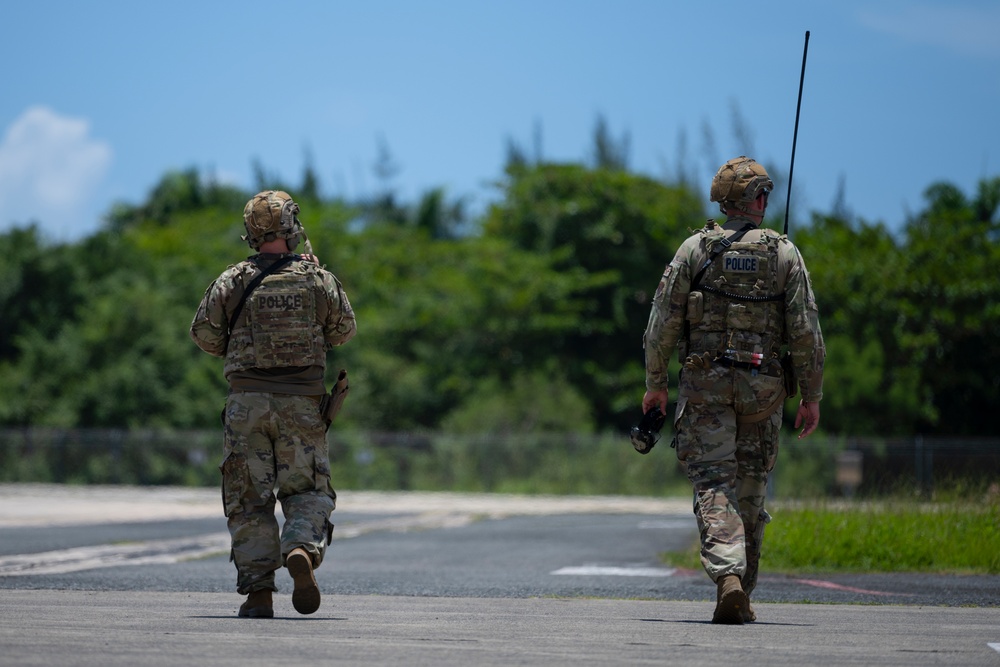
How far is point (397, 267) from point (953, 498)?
131 ft

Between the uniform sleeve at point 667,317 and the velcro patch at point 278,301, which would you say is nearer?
the velcro patch at point 278,301

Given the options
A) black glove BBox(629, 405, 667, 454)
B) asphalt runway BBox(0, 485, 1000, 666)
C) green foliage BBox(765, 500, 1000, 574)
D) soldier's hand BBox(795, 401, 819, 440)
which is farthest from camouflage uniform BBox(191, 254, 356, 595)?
green foliage BBox(765, 500, 1000, 574)

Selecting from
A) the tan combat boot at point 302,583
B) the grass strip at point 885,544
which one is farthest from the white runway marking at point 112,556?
the grass strip at point 885,544

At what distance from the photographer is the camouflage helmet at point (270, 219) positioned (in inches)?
273

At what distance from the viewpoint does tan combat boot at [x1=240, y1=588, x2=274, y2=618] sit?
6.51 meters

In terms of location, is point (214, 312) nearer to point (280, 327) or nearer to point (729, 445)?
point (280, 327)

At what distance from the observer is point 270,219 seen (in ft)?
22.7

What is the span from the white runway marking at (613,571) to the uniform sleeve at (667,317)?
369cm

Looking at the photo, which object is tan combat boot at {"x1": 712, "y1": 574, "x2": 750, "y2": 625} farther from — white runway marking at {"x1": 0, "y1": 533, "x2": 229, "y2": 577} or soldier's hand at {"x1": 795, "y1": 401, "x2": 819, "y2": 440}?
white runway marking at {"x1": 0, "y1": 533, "x2": 229, "y2": 577}

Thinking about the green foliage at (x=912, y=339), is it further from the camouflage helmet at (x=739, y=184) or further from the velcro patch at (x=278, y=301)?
the velcro patch at (x=278, y=301)

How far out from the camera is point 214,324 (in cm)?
688

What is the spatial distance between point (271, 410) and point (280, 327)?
37cm

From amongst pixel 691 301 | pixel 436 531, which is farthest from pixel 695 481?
pixel 436 531

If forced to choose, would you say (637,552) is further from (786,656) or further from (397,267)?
(397,267)
